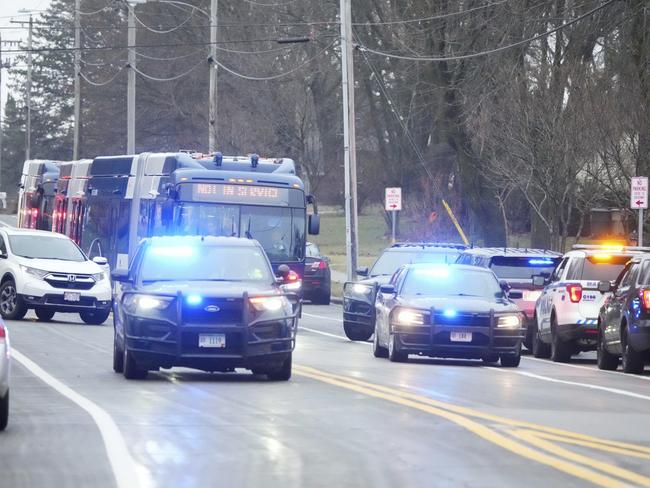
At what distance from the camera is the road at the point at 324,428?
11.2 meters

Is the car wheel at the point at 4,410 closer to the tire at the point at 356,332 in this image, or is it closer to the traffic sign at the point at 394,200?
the tire at the point at 356,332

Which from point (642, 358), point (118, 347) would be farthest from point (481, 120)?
point (118, 347)

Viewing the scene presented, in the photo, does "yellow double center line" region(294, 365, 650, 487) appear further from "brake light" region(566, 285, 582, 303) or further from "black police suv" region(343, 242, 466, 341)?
"black police suv" region(343, 242, 466, 341)

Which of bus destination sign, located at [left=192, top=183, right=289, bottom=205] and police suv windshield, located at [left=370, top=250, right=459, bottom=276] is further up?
bus destination sign, located at [left=192, top=183, right=289, bottom=205]

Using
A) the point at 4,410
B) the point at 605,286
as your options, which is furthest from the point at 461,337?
the point at 4,410

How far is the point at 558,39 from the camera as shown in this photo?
43.1 m

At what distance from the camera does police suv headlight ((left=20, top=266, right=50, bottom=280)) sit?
32.3 m

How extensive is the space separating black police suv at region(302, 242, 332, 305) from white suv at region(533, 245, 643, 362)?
1691 cm

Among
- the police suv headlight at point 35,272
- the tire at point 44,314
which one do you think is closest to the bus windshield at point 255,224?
the police suv headlight at point 35,272

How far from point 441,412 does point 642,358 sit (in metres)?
8.57

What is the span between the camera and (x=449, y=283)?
24906 millimetres

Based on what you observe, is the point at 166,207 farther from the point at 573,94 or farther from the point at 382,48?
the point at 382,48

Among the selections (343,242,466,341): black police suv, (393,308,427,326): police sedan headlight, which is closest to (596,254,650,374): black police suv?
(393,308,427,326): police sedan headlight

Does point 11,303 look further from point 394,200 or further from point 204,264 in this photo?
point 394,200
